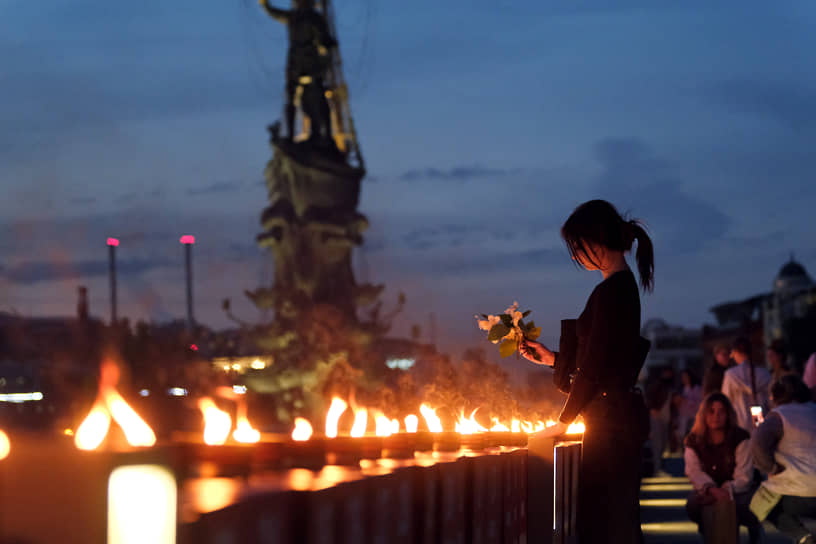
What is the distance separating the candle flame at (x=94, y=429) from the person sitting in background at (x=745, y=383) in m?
9.73

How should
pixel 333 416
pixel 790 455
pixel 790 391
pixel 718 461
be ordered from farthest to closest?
pixel 718 461
pixel 790 391
pixel 790 455
pixel 333 416

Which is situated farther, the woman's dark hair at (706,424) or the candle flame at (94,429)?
the woman's dark hair at (706,424)

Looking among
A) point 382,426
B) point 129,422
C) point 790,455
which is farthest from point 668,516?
point 129,422

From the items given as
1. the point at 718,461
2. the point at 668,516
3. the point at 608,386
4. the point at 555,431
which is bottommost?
the point at 668,516

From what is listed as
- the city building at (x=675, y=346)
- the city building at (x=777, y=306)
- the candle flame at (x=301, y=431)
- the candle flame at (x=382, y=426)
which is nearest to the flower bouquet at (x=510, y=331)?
the candle flame at (x=382, y=426)

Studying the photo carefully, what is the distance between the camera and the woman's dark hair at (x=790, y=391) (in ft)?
25.1

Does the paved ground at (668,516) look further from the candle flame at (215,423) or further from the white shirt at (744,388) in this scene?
the candle flame at (215,423)

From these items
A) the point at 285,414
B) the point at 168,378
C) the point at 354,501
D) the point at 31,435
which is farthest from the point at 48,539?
the point at 168,378

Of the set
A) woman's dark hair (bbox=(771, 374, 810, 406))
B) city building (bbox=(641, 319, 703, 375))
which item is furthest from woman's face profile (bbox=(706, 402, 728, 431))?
city building (bbox=(641, 319, 703, 375))

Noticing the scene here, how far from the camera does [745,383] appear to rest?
437 inches

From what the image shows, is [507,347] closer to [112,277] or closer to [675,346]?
[112,277]

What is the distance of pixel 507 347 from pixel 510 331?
66 mm

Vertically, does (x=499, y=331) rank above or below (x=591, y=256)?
below

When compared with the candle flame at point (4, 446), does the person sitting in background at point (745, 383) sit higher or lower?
higher
